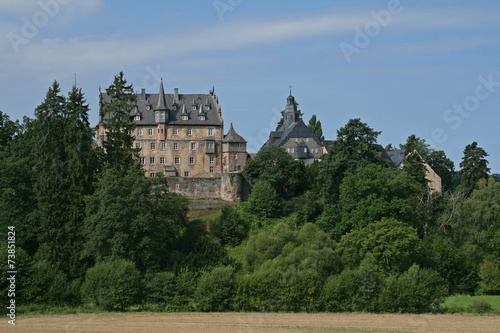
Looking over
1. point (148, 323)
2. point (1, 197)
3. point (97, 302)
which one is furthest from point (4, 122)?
point (148, 323)

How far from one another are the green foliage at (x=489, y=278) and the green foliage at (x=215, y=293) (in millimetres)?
21691

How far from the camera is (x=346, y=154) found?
6425cm

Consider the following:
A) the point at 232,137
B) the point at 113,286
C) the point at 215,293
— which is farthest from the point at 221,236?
the point at 232,137

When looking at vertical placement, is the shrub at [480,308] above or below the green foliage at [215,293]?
below

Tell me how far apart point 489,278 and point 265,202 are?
20621mm

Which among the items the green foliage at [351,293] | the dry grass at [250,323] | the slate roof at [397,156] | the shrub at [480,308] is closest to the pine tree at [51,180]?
the dry grass at [250,323]

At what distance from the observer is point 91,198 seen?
5491cm

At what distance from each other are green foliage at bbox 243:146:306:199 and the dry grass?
28.9m

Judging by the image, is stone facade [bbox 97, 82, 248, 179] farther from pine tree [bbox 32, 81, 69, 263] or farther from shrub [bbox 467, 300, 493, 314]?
shrub [bbox 467, 300, 493, 314]

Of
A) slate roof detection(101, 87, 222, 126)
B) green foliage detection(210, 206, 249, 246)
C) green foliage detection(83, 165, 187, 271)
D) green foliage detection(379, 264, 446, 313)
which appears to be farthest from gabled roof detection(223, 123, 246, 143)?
green foliage detection(379, 264, 446, 313)

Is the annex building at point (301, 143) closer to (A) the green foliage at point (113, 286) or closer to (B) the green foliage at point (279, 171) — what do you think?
(B) the green foliage at point (279, 171)

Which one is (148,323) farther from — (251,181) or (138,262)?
(251,181)

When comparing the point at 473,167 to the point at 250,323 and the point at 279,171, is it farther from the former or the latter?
the point at 250,323

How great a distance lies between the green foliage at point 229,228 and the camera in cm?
6328
